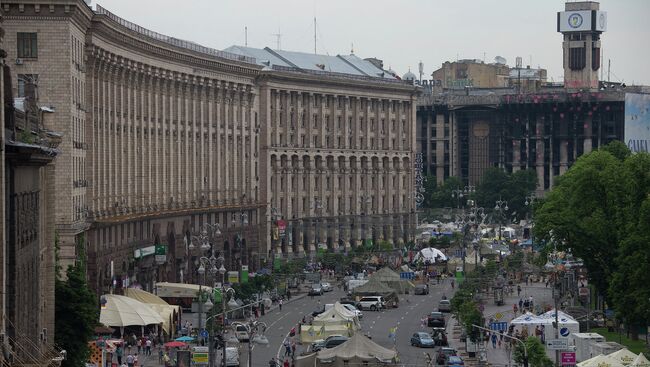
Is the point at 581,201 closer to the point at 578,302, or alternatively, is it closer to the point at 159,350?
the point at 578,302

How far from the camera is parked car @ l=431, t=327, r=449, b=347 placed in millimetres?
105137

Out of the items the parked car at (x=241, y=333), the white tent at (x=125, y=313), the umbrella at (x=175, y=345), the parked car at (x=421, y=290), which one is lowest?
the parked car at (x=421, y=290)

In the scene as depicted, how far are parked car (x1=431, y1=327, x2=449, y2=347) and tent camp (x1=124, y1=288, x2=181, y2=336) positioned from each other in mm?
13844

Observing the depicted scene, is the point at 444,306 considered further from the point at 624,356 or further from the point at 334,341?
the point at 624,356

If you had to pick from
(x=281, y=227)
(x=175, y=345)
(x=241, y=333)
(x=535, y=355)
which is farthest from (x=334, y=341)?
(x=281, y=227)

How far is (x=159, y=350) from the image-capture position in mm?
95438


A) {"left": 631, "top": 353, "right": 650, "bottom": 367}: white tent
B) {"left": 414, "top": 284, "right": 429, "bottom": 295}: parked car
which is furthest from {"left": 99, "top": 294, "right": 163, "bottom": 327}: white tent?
{"left": 414, "top": 284, "right": 429, "bottom": 295}: parked car

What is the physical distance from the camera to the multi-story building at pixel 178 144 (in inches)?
3841

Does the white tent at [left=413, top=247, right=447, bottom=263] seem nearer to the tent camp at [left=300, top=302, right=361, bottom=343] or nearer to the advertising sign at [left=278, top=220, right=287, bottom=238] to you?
the advertising sign at [left=278, top=220, right=287, bottom=238]

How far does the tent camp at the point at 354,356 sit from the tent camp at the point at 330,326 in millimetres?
16879

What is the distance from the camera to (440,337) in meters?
106

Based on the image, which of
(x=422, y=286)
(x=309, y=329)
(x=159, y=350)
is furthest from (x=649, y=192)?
(x=422, y=286)

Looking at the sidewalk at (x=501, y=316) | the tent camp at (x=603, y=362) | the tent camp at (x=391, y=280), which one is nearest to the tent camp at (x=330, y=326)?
the sidewalk at (x=501, y=316)

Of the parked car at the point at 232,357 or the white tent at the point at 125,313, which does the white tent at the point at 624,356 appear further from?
the white tent at the point at 125,313
